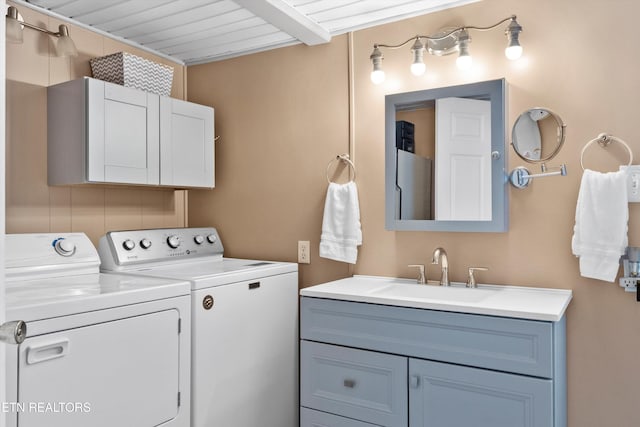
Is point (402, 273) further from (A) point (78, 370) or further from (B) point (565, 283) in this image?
(A) point (78, 370)

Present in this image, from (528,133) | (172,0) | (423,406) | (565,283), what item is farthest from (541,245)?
(172,0)

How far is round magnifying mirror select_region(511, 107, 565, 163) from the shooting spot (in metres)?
2.01

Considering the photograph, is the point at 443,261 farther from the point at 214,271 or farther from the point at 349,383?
the point at 214,271

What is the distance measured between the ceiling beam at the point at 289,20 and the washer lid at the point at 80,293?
1237 mm

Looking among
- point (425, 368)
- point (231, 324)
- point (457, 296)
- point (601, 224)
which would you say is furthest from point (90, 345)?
point (601, 224)

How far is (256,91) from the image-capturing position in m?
2.84

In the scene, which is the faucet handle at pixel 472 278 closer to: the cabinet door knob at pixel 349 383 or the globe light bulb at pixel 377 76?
the cabinet door knob at pixel 349 383

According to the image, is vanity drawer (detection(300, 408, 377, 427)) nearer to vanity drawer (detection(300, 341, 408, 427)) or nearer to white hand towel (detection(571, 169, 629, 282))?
vanity drawer (detection(300, 341, 408, 427))

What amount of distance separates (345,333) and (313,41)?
154cm

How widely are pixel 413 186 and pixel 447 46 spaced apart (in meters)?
0.66

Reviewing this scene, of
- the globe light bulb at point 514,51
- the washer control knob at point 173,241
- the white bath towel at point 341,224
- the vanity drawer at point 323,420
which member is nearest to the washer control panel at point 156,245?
the washer control knob at point 173,241

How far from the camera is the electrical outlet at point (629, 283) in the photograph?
6.05 ft

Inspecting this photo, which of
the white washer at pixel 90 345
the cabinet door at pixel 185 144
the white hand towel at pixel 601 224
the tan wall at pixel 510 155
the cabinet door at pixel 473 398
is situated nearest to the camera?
the white washer at pixel 90 345

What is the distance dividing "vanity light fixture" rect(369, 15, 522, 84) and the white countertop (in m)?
1.00
